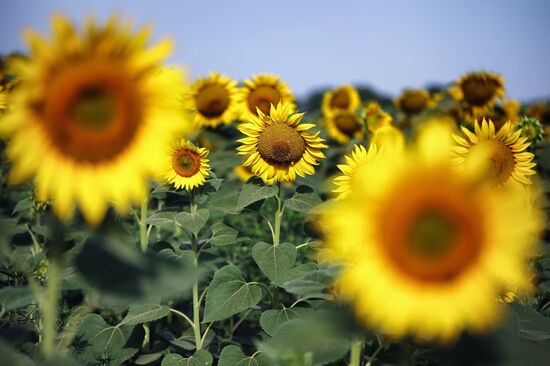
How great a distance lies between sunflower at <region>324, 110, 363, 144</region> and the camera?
256 inches

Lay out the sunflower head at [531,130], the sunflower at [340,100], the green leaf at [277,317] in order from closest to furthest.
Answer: the green leaf at [277,317], the sunflower head at [531,130], the sunflower at [340,100]

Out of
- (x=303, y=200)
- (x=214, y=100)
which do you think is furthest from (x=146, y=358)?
(x=214, y=100)

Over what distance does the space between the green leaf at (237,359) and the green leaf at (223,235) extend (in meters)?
0.55

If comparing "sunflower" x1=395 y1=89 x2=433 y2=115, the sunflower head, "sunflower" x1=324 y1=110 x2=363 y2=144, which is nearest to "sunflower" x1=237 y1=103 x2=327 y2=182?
the sunflower head

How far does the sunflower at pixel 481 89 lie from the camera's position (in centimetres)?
548

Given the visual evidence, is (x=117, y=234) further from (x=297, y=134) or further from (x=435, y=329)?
(x=297, y=134)

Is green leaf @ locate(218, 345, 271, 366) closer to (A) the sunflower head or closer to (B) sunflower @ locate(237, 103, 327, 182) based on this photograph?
(B) sunflower @ locate(237, 103, 327, 182)

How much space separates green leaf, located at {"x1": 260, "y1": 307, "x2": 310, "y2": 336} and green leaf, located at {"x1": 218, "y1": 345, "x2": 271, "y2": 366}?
0.17m

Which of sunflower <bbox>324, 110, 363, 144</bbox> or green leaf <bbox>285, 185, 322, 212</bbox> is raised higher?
sunflower <bbox>324, 110, 363, 144</bbox>

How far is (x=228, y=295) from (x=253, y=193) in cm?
54

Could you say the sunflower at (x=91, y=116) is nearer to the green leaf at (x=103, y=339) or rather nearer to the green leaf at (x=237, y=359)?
the green leaf at (x=237, y=359)

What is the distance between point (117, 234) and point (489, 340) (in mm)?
1122

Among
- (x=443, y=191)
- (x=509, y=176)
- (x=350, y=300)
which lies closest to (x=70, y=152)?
(x=350, y=300)

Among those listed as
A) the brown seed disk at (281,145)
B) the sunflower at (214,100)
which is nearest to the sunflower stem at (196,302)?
the brown seed disk at (281,145)
